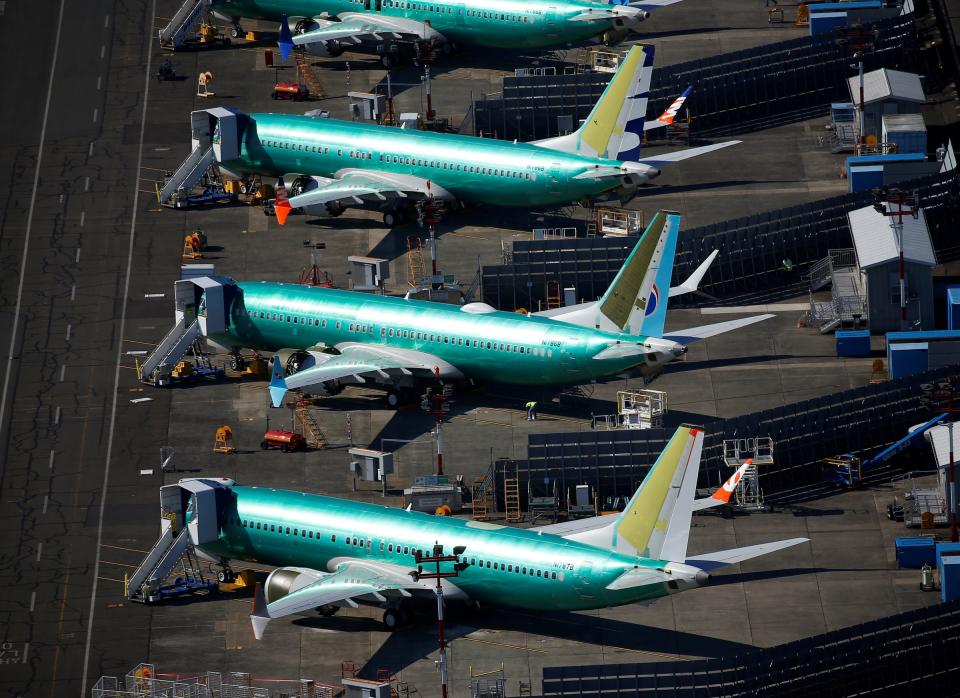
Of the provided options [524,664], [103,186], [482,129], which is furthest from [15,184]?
[524,664]

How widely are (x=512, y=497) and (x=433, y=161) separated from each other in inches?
1371

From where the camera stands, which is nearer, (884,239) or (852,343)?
(852,343)

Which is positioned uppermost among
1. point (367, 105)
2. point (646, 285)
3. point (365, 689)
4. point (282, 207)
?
point (367, 105)

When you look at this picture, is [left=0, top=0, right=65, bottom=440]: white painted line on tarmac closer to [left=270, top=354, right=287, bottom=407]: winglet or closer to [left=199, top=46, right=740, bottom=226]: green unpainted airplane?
[left=199, top=46, right=740, bottom=226]: green unpainted airplane

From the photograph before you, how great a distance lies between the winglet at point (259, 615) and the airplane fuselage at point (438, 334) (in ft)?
86.3

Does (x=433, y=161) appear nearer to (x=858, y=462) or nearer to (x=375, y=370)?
(x=375, y=370)

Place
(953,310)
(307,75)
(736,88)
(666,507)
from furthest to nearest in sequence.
A: (307,75) → (736,88) → (953,310) → (666,507)

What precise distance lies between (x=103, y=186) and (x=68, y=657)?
5315 cm

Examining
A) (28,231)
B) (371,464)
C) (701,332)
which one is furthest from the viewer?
(28,231)

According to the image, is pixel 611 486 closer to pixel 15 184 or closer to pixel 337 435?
pixel 337 435

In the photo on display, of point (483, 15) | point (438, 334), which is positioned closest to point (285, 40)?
point (483, 15)

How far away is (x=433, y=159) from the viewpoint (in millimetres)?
161750

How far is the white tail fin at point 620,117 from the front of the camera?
157 m

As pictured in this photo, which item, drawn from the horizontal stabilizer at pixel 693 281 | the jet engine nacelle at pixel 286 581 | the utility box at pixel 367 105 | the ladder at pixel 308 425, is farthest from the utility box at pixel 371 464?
the utility box at pixel 367 105
